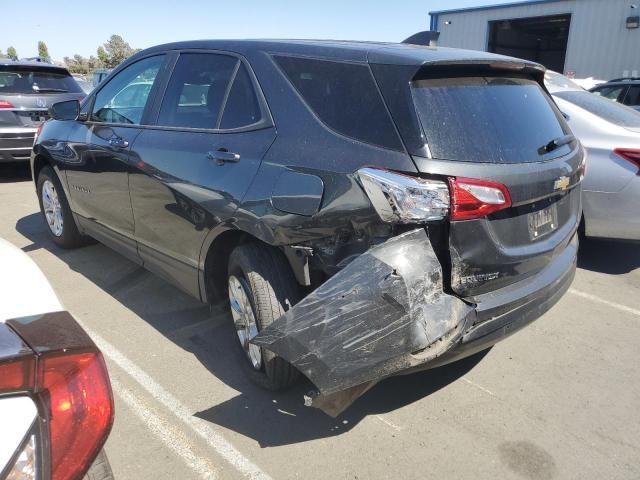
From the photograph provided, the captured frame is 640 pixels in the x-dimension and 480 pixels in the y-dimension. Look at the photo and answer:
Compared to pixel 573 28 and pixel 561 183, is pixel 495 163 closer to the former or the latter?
pixel 561 183

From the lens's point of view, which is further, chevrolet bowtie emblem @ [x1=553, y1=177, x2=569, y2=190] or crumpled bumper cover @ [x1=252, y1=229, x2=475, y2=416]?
chevrolet bowtie emblem @ [x1=553, y1=177, x2=569, y2=190]

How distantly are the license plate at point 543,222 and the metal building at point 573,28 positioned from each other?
18.6m

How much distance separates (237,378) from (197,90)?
71.4 inches

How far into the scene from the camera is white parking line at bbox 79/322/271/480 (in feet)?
8.17

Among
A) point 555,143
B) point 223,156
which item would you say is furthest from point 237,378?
point 555,143

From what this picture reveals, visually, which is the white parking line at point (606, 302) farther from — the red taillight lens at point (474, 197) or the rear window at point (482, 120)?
the red taillight lens at point (474, 197)

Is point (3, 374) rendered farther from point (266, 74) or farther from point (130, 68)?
point (130, 68)

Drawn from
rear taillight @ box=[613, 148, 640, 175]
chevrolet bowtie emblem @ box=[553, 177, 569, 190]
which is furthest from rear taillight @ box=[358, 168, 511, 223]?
rear taillight @ box=[613, 148, 640, 175]

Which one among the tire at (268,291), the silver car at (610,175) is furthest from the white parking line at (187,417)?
the silver car at (610,175)

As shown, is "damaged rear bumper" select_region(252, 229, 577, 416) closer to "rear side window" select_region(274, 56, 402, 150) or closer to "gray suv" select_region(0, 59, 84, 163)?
"rear side window" select_region(274, 56, 402, 150)

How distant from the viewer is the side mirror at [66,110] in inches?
185

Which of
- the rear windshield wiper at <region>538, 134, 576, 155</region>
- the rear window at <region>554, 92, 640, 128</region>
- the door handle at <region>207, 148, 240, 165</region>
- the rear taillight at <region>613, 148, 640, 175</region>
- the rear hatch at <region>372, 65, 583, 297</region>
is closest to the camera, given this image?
the rear hatch at <region>372, 65, 583, 297</region>

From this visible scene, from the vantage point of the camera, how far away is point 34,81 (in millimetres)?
8758

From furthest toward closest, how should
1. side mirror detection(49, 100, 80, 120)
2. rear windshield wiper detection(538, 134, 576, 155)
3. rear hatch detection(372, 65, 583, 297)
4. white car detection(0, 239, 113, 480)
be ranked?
side mirror detection(49, 100, 80, 120), rear windshield wiper detection(538, 134, 576, 155), rear hatch detection(372, 65, 583, 297), white car detection(0, 239, 113, 480)
